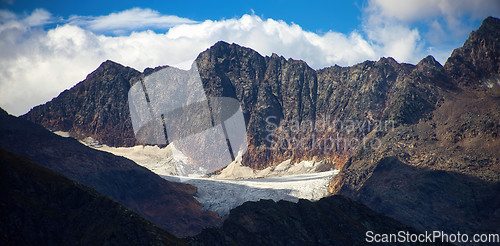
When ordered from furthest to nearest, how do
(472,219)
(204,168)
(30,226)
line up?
(204,168), (472,219), (30,226)

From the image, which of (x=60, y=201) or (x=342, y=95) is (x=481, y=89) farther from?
(x=60, y=201)

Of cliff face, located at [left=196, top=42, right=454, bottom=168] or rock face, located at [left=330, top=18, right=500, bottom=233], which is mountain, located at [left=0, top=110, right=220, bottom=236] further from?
cliff face, located at [left=196, top=42, right=454, bottom=168]

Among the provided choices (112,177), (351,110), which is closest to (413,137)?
(351,110)

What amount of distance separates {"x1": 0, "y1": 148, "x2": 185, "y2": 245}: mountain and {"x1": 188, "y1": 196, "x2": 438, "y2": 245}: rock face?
33.6ft

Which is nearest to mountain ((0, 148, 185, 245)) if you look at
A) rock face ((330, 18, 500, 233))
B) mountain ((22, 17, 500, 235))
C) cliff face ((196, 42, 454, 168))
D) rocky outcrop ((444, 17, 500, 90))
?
rock face ((330, 18, 500, 233))

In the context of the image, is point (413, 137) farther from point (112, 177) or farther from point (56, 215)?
point (56, 215)

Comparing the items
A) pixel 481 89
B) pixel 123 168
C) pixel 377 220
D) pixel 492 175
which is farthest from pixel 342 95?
pixel 377 220

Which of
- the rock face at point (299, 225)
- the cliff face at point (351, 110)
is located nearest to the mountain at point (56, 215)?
the rock face at point (299, 225)

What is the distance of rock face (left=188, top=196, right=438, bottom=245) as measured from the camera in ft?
185

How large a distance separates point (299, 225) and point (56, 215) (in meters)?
31.3

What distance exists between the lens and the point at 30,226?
1626 inches

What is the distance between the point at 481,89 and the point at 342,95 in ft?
180

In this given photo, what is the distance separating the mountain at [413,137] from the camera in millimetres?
107812

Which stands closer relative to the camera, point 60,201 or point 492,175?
point 60,201
